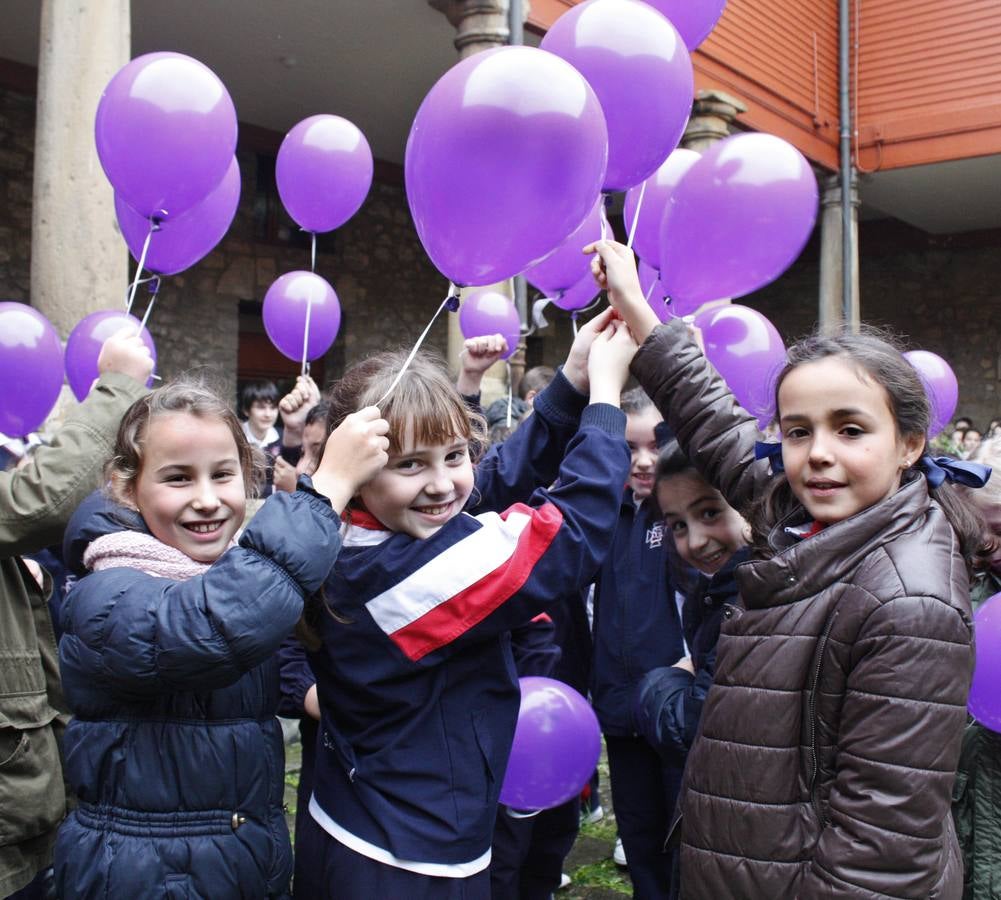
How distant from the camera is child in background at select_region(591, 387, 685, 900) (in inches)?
102

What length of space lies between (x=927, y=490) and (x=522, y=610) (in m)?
0.66

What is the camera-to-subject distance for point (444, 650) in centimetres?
153

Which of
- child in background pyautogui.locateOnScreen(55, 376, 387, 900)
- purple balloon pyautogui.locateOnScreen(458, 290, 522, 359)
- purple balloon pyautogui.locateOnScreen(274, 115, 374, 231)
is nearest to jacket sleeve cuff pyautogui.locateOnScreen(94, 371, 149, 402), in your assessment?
child in background pyautogui.locateOnScreen(55, 376, 387, 900)

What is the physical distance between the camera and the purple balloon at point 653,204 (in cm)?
248

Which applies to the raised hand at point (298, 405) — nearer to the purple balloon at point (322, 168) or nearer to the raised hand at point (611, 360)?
the purple balloon at point (322, 168)

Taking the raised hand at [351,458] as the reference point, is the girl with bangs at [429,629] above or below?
below

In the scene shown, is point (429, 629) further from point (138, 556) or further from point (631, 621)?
point (631, 621)

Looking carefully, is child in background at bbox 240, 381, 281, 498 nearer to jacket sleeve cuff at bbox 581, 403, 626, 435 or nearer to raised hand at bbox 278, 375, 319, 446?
raised hand at bbox 278, 375, 319, 446

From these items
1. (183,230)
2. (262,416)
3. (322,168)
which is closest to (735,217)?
(183,230)

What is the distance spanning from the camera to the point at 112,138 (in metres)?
2.73

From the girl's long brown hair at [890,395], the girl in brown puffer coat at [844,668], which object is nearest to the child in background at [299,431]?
the girl's long brown hair at [890,395]

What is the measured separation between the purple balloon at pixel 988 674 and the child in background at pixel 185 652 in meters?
1.18

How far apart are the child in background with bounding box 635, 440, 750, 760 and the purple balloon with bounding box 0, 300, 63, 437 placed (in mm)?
1759

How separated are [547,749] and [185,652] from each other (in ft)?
3.51
